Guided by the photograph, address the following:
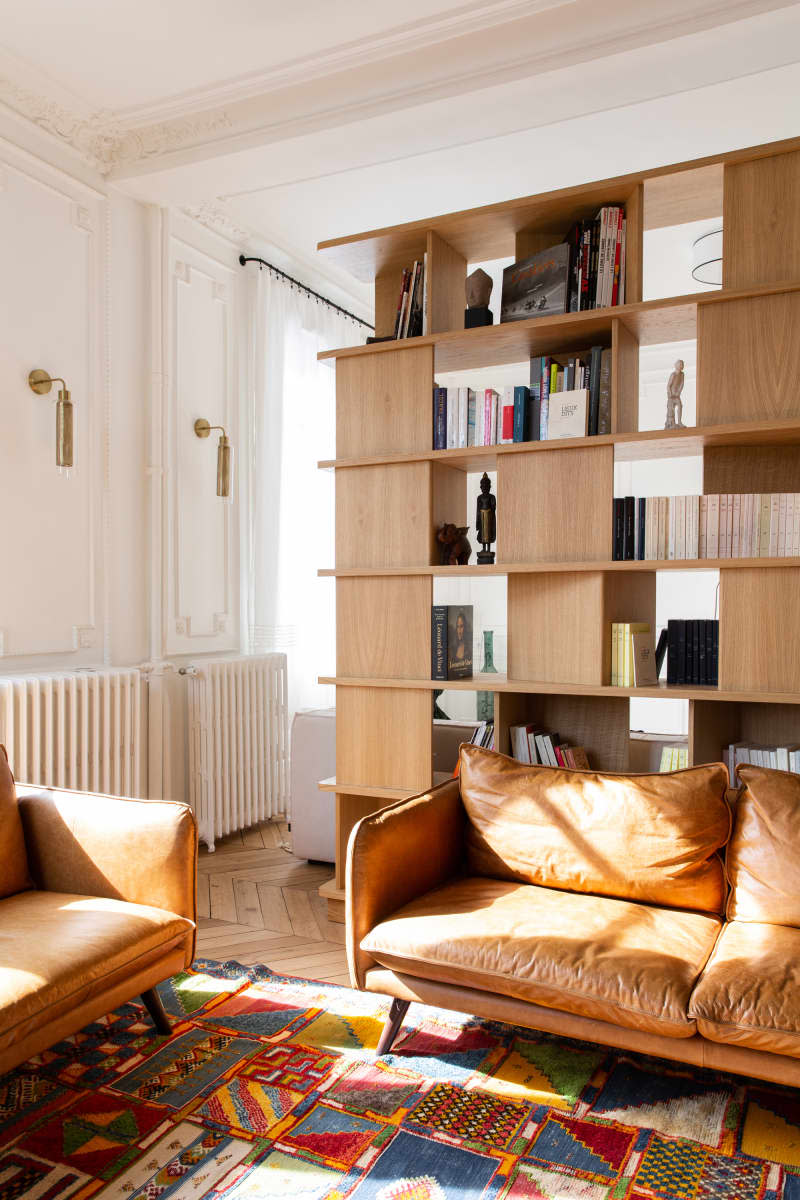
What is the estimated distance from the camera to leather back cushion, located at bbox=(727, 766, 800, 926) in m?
2.20

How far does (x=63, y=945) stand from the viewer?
205cm

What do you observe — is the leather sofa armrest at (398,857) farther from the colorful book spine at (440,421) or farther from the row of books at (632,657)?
the colorful book spine at (440,421)

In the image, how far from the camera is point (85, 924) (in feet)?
7.16

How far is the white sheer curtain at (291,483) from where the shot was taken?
4.85 metres

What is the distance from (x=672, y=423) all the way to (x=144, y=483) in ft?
7.69

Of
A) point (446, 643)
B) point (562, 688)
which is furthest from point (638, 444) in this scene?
point (446, 643)

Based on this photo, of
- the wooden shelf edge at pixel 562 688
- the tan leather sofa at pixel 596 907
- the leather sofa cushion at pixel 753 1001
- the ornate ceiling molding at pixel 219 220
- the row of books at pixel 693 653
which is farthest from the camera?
the ornate ceiling molding at pixel 219 220

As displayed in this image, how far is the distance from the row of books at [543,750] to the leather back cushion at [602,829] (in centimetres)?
39

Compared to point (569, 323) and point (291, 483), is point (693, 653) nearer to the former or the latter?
point (569, 323)

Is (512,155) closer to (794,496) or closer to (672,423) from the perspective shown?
(672,423)

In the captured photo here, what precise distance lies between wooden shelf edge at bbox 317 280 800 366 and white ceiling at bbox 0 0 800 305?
0.80 metres

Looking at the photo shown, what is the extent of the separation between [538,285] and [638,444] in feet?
2.16

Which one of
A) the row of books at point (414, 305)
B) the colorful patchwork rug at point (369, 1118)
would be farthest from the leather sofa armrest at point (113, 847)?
the row of books at point (414, 305)

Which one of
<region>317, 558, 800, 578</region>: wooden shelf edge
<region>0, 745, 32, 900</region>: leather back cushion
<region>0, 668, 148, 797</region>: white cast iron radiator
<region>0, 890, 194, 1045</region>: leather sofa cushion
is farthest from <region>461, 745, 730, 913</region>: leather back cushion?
<region>0, 668, 148, 797</region>: white cast iron radiator
